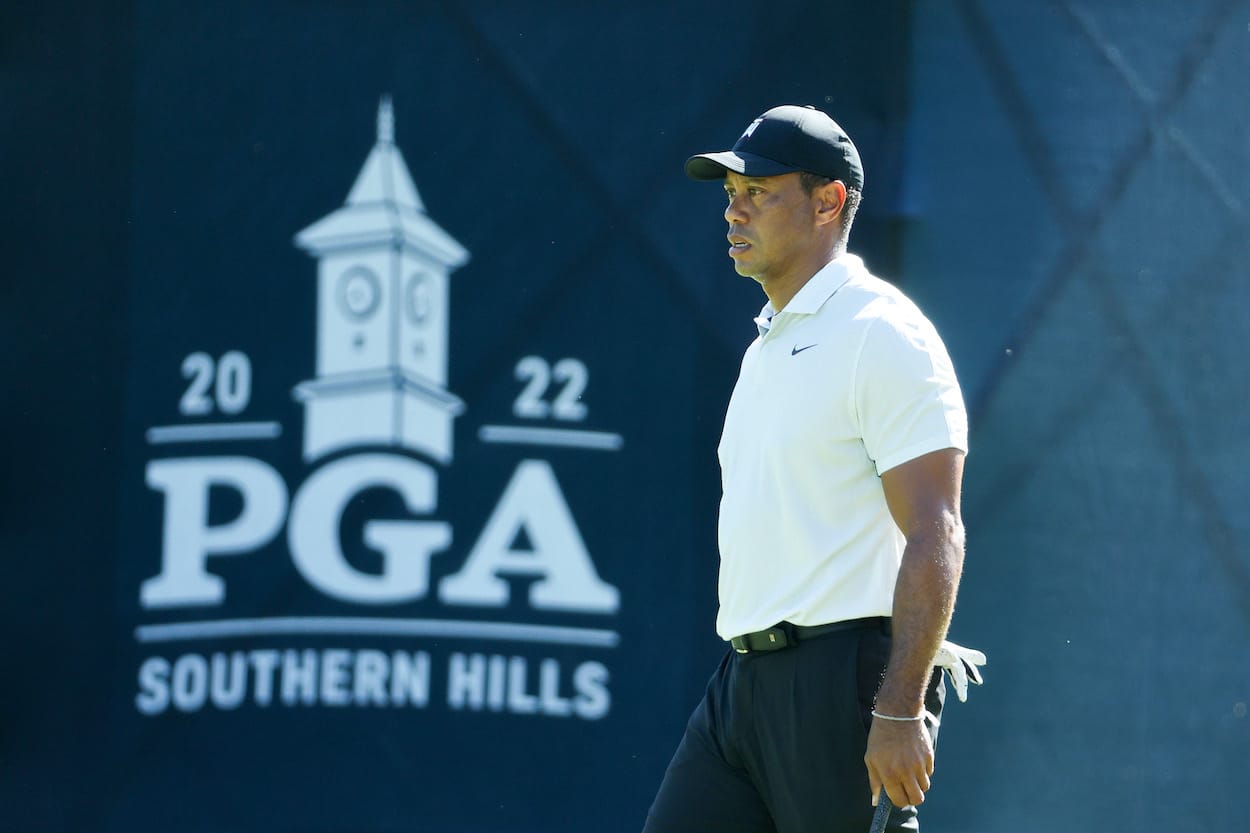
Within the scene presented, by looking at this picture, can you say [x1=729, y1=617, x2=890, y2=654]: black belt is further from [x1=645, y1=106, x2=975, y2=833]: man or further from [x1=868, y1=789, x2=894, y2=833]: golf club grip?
[x1=868, y1=789, x2=894, y2=833]: golf club grip

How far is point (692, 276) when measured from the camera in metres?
4.59

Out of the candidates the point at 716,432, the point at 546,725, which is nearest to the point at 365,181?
the point at 716,432

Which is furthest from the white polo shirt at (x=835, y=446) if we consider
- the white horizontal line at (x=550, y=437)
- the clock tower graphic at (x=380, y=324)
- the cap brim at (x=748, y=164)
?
the clock tower graphic at (x=380, y=324)

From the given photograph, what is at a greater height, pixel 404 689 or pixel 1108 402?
pixel 1108 402

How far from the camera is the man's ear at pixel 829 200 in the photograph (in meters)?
3.04

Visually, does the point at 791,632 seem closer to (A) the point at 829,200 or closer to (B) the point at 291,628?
(A) the point at 829,200

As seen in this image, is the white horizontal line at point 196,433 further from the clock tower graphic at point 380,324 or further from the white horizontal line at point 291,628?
the white horizontal line at point 291,628

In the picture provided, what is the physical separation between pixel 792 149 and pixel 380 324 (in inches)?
71.3

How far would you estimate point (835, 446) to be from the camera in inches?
110

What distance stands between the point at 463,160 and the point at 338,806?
176 cm

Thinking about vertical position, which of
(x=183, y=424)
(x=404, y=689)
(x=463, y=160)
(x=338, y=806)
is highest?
(x=463, y=160)

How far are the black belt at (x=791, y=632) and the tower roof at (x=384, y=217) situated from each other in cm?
196

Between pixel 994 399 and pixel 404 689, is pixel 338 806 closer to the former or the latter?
pixel 404 689

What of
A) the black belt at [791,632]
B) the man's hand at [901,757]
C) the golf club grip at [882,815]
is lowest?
the golf club grip at [882,815]
